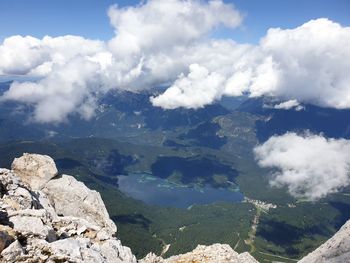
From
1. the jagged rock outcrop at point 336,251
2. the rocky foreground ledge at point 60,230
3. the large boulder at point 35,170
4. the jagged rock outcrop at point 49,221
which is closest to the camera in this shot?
the jagged rock outcrop at point 49,221

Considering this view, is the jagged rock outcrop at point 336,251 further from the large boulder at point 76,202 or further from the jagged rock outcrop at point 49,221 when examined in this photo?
the large boulder at point 76,202

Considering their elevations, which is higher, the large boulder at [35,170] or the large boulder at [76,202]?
the large boulder at [35,170]

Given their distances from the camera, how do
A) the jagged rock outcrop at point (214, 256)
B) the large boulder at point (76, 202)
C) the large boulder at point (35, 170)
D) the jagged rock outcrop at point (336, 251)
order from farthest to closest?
the large boulder at point (35, 170) < the large boulder at point (76, 202) < the jagged rock outcrop at point (214, 256) < the jagged rock outcrop at point (336, 251)

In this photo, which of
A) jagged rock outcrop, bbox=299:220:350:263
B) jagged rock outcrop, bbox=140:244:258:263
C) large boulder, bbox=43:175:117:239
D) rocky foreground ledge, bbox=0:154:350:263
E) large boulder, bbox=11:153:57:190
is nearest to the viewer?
rocky foreground ledge, bbox=0:154:350:263

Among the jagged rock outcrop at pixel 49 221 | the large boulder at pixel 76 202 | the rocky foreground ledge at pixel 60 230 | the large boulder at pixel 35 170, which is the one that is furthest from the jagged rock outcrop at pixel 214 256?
the large boulder at pixel 35 170

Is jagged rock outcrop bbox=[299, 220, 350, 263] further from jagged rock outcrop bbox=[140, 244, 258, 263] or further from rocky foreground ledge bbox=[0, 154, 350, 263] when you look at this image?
jagged rock outcrop bbox=[140, 244, 258, 263]

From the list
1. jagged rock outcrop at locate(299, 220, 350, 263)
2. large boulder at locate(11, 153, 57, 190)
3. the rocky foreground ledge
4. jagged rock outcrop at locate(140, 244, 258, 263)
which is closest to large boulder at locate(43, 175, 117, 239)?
the rocky foreground ledge

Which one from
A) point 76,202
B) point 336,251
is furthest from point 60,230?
point 336,251

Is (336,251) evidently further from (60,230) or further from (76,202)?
(76,202)

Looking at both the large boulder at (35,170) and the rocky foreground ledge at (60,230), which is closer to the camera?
the rocky foreground ledge at (60,230)

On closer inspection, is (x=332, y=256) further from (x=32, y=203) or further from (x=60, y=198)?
(x=60, y=198)
